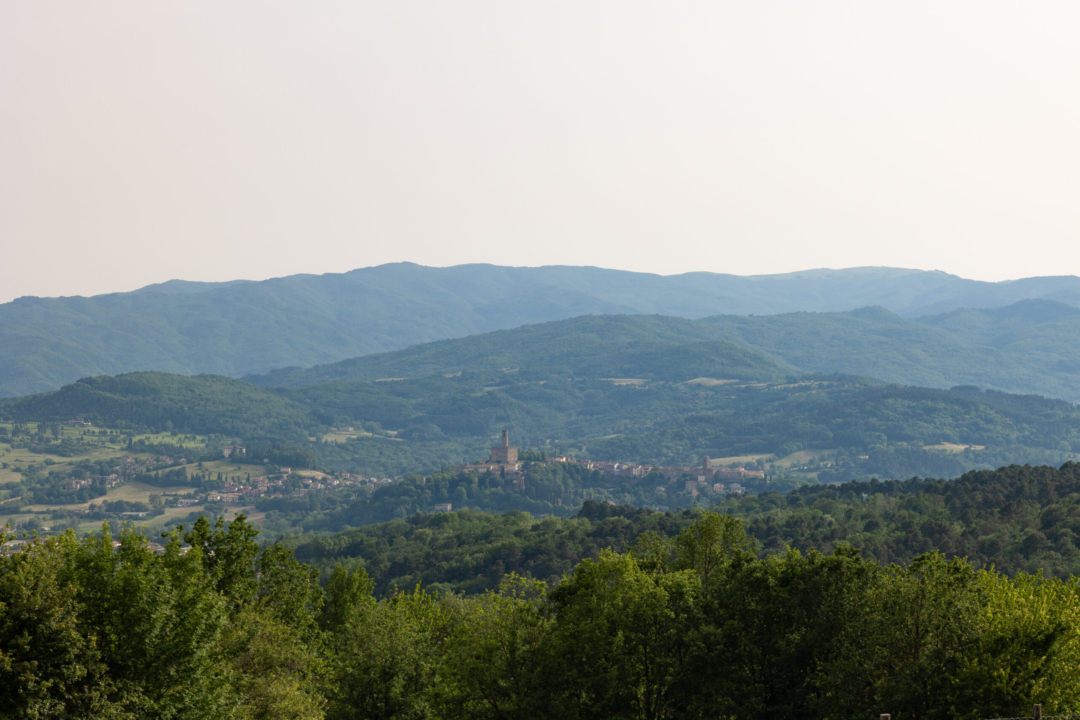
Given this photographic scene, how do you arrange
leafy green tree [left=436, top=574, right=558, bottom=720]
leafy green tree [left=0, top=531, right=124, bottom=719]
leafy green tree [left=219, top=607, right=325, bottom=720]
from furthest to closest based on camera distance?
leafy green tree [left=436, top=574, right=558, bottom=720] < leafy green tree [left=219, top=607, right=325, bottom=720] < leafy green tree [left=0, top=531, right=124, bottom=719]

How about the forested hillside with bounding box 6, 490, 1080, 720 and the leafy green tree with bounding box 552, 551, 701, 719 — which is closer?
the forested hillside with bounding box 6, 490, 1080, 720

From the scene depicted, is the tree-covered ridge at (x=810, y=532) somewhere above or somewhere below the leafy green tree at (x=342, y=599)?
below

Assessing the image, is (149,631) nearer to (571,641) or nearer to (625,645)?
(571,641)

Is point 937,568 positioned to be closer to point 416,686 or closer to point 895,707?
point 895,707

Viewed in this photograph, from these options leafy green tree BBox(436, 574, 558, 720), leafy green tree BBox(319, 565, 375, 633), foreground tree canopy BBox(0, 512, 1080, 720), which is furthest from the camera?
leafy green tree BBox(319, 565, 375, 633)

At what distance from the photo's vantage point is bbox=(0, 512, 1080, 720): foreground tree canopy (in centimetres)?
2614

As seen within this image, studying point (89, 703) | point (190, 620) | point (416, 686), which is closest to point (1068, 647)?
point (416, 686)

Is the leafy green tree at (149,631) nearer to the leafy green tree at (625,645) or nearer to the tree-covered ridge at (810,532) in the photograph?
the leafy green tree at (625,645)

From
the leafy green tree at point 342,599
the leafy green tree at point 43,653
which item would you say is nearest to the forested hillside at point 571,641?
the leafy green tree at point 43,653

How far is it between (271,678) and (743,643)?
1546 centimetres

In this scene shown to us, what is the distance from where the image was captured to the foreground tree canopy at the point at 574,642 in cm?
2614

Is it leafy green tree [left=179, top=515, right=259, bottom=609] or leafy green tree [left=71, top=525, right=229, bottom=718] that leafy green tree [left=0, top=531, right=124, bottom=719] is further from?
leafy green tree [left=179, top=515, right=259, bottom=609]

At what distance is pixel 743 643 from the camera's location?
109 ft

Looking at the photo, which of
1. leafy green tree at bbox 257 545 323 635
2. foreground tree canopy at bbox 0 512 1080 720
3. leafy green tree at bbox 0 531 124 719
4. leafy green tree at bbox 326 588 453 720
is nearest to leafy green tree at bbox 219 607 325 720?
foreground tree canopy at bbox 0 512 1080 720
